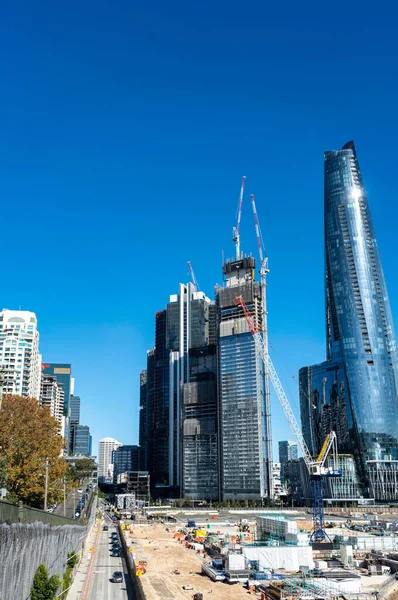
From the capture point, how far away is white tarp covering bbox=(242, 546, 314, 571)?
10219 centimetres

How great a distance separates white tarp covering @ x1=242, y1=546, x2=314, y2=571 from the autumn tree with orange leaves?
39060 millimetres

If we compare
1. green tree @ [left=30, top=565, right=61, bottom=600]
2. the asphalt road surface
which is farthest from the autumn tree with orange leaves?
green tree @ [left=30, top=565, right=61, bottom=600]

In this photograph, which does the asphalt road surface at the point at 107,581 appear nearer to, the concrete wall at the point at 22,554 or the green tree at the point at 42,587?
the concrete wall at the point at 22,554

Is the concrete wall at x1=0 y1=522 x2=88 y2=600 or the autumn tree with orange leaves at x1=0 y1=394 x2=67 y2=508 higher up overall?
the autumn tree with orange leaves at x1=0 y1=394 x2=67 y2=508

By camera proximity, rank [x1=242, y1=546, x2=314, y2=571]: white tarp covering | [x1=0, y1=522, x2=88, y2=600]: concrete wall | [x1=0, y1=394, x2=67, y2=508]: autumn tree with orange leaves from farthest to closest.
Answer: [x1=242, y1=546, x2=314, y2=571]: white tarp covering → [x1=0, y1=394, x2=67, y2=508]: autumn tree with orange leaves → [x1=0, y1=522, x2=88, y2=600]: concrete wall

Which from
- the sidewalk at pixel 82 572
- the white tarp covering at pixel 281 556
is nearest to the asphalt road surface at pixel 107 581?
the sidewalk at pixel 82 572

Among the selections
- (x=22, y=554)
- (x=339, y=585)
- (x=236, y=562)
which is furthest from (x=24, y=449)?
(x=339, y=585)

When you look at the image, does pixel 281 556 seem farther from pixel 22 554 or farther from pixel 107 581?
pixel 22 554

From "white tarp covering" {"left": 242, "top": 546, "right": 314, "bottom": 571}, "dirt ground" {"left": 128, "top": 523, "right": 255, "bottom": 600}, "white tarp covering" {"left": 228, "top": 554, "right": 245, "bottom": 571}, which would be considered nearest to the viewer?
"dirt ground" {"left": 128, "top": 523, "right": 255, "bottom": 600}

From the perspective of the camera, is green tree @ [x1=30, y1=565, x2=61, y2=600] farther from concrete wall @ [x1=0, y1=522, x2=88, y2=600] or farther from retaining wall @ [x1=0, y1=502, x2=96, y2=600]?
retaining wall @ [x1=0, y1=502, x2=96, y2=600]

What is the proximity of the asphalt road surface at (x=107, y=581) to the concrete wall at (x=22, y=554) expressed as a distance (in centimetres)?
2227

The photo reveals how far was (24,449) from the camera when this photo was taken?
92.7m

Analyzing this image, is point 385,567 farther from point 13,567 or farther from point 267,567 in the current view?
point 13,567

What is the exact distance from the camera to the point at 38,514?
54.5 meters
